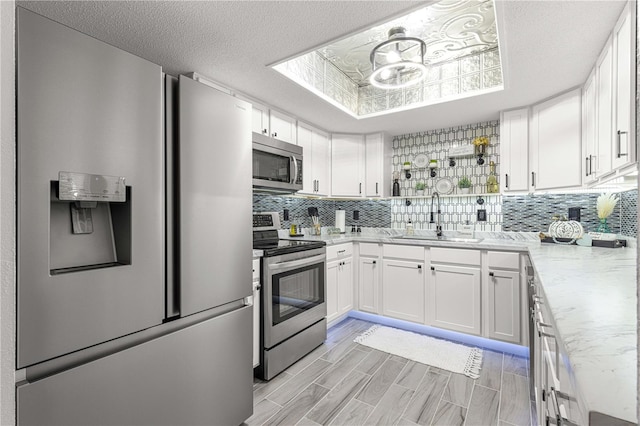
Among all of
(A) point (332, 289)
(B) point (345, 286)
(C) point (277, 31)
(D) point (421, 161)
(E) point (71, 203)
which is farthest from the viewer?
(D) point (421, 161)

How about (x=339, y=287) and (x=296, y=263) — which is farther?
(x=339, y=287)

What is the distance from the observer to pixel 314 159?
3.55 metres

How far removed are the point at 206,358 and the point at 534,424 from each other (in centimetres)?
187

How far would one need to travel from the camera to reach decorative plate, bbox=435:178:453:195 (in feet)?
12.0

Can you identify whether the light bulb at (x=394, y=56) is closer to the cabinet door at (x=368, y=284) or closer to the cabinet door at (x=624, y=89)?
the cabinet door at (x=624, y=89)

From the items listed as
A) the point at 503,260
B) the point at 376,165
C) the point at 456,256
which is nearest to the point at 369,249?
the point at 456,256

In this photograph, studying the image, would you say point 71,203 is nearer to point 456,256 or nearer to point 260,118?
point 260,118

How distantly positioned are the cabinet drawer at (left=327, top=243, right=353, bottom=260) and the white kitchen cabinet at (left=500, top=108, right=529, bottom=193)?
1685mm

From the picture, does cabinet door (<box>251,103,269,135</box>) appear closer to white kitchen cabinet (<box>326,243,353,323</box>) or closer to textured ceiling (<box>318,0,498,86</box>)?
textured ceiling (<box>318,0,498,86</box>)

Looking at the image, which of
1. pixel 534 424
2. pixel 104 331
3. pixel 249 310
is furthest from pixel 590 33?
pixel 104 331

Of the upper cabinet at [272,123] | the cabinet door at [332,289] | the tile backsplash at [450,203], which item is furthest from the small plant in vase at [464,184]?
the upper cabinet at [272,123]

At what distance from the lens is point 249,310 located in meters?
1.74

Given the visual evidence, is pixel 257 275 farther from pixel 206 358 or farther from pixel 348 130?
pixel 348 130

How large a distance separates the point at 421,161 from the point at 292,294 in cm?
238
